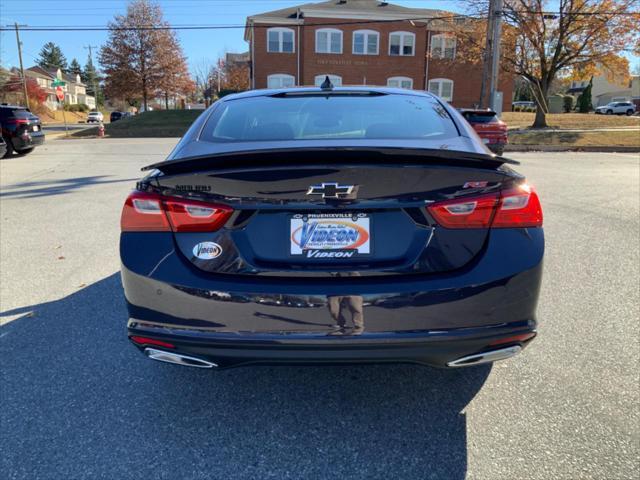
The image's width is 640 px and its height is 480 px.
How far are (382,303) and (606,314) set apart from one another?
2.63 meters

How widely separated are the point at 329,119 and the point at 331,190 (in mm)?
1153

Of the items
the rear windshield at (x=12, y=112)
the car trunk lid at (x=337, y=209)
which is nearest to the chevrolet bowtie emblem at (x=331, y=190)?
the car trunk lid at (x=337, y=209)

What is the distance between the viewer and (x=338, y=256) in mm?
2123

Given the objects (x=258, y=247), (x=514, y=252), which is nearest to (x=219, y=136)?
(x=258, y=247)

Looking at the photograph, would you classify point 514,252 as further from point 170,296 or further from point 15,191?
point 15,191

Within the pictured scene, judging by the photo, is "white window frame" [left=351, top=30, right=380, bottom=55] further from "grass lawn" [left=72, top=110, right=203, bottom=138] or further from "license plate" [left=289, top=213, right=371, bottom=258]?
"license plate" [left=289, top=213, right=371, bottom=258]

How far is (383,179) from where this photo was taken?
2.10 metres

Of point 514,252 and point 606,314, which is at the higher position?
point 514,252

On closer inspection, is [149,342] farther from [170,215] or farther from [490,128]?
[490,128]

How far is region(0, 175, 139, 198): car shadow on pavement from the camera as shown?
9.18m

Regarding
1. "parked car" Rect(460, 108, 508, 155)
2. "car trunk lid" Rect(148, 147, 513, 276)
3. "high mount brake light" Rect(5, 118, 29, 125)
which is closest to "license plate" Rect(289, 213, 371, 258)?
"car trunk lid" Rect(148, 147, 513, 276)

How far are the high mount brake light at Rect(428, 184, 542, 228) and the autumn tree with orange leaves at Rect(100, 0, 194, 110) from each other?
47.1 m

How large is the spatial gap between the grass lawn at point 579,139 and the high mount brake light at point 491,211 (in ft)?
68.4

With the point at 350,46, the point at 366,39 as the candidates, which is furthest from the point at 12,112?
the point at 366,39
